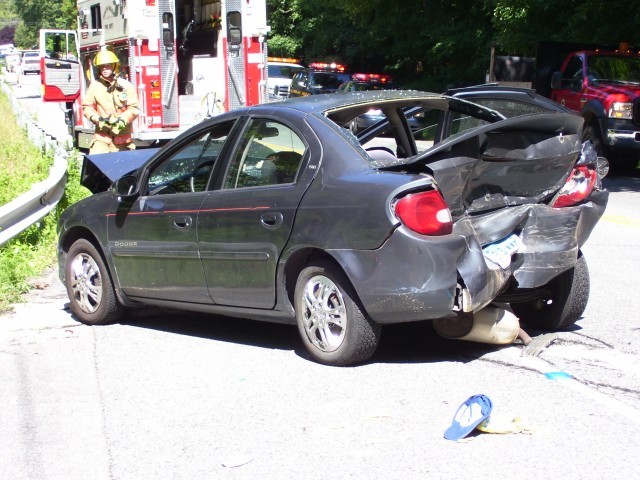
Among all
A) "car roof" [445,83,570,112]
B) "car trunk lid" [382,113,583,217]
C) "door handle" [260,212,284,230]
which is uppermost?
"car roof" [445,83,570,112]

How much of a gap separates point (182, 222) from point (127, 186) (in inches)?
24.7

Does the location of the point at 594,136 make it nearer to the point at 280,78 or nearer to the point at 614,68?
the point at 614,68

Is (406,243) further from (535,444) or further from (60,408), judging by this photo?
(60,408)

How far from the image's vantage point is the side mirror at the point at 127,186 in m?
6.74

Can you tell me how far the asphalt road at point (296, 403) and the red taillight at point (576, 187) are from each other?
36.3 inches

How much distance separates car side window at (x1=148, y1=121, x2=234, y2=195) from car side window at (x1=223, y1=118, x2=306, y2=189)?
22cm

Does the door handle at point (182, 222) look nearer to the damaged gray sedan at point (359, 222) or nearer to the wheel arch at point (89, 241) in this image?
the damaged gray sedan at point (359, 222)

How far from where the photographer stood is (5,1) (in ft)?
566

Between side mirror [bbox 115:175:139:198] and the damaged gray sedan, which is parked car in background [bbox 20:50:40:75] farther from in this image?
the damaged gray sedan

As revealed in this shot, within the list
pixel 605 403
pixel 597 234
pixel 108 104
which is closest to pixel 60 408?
pixel 605 403

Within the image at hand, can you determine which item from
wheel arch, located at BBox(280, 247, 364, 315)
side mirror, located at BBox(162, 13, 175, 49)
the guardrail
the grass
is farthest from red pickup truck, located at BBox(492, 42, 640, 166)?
wheel arch, located at BBox(280, 247, 364, 315)

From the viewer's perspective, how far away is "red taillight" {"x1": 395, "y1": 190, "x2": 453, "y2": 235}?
5.21 meters

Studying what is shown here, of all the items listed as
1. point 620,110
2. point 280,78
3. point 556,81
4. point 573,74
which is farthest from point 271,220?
point 280,78

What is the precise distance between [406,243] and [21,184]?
9.01m
